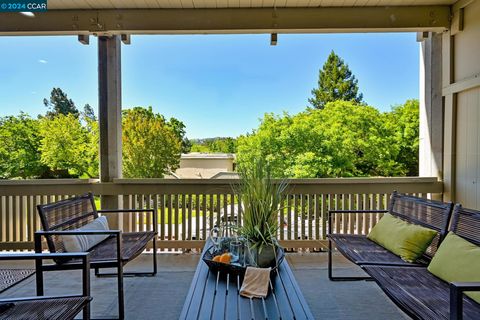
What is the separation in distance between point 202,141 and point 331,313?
4.59 meters

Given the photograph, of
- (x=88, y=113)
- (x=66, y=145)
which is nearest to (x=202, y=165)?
(x=66, y=145)

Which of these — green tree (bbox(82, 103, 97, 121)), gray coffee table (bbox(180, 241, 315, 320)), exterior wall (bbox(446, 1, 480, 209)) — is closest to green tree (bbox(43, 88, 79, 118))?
green tree (bbox(82, 103, 97, 121))

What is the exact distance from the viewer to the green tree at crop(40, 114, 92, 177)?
467cm

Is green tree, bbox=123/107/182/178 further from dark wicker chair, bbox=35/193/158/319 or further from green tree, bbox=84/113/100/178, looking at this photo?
dark wicker chair, bbox=35/193/158/319

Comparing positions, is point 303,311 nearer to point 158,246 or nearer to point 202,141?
point 158,246

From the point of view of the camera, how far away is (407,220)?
2762 millimetres

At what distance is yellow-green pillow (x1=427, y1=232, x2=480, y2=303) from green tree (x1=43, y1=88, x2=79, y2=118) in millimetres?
5357

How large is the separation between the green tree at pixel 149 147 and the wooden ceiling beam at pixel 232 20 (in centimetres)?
223

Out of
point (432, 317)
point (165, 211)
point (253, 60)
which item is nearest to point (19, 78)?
point (165, 211)

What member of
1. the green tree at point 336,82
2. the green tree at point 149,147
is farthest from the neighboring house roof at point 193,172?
the green tree at point 336,82

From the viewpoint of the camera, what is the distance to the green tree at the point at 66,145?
4668mm

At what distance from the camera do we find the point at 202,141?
6.46 meters

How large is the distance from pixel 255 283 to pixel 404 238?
1323 mm

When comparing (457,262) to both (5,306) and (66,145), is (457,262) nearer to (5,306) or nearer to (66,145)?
(5,306)
